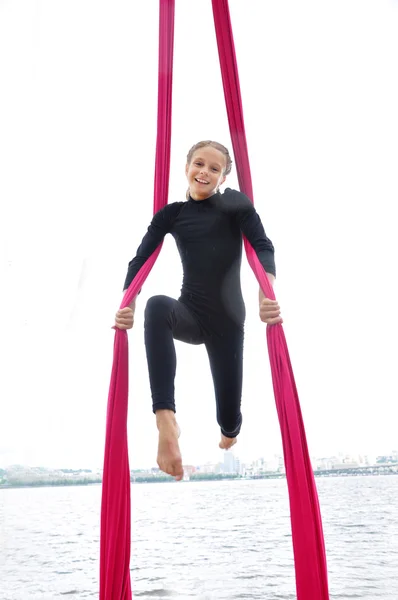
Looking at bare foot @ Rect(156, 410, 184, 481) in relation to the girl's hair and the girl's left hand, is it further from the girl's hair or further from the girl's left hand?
the girl's hair

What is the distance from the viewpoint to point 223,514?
2775 cm

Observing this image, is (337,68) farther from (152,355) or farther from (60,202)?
(152,355)

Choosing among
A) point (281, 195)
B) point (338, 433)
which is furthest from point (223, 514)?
point (281, 195)

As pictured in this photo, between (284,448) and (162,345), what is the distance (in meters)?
0.55

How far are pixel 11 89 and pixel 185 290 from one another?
3.10m

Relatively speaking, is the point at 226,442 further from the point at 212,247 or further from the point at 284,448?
the point at 212,247

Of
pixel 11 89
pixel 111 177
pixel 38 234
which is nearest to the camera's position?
pixel 11 89

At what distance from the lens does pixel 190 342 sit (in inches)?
76.2

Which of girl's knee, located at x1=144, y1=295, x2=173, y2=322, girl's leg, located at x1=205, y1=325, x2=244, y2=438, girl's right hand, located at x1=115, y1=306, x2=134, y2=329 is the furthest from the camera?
girl's right hand, located at x1=115, y1=306, x2=134, y2=329

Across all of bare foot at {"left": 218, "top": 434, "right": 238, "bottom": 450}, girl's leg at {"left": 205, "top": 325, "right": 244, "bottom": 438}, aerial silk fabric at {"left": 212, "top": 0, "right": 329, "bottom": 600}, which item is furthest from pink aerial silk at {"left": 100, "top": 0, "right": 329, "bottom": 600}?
bare foot at {"left": 218, "top": 434, "right": 238, "bottom": 450}

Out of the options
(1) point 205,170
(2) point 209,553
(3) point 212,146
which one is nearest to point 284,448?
(1) point 205,170

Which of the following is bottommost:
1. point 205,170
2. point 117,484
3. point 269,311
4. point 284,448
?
point 117,484

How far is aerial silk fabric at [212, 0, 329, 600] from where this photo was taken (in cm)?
163

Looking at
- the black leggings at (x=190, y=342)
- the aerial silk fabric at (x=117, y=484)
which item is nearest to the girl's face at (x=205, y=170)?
the aerial silk fabric at (x=117, y=484)
